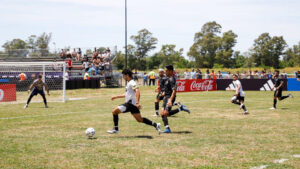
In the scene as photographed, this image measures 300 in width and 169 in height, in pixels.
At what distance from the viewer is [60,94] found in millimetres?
31312

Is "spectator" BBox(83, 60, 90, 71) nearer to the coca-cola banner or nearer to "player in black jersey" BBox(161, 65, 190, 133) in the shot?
the coca-cola banner

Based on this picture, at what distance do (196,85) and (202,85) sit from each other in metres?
0.85

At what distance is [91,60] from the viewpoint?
40.3m

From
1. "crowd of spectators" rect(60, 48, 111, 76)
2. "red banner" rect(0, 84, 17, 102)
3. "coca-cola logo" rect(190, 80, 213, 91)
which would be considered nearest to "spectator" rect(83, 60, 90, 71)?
"crowd of spectators" rect(60, 48, 111, 76)

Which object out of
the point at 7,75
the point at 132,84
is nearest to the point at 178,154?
the point at 132,84

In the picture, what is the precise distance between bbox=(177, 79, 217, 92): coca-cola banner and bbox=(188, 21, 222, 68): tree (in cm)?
5325

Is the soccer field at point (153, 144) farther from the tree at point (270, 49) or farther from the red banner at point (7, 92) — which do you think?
the tree at point (270, 49)

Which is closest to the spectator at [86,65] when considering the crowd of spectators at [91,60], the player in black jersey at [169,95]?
the crowd of spectators at [91,60]

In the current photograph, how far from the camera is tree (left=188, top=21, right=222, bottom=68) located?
8988cm

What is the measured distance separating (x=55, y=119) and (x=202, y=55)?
3130 inches

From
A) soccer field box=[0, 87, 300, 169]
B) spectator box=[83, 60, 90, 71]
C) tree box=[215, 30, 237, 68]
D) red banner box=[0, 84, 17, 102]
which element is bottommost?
soccer field box=[0, 87, 300, 169]

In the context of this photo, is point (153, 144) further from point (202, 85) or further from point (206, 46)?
point (206, 46)

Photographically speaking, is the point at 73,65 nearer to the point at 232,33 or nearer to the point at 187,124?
the point at 187,124

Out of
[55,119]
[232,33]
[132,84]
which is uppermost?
[232,33]
